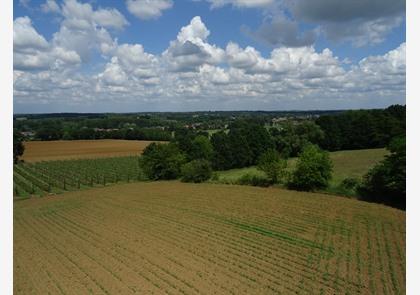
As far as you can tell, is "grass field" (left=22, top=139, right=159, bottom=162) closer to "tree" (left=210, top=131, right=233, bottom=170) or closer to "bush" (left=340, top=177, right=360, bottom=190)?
"tree" (left=210, top=131, right=233, bottom=170)

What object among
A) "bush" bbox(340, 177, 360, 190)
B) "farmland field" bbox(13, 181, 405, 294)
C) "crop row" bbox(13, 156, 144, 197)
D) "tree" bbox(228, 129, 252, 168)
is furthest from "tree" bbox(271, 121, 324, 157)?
"farmland field" bbox(13, 181, 405, 294)

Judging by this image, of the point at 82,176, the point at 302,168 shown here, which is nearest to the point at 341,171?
the point at 302,168

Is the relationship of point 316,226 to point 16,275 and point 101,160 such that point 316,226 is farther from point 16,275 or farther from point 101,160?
point 101,160

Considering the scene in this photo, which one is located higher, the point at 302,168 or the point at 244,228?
the point at 302,168

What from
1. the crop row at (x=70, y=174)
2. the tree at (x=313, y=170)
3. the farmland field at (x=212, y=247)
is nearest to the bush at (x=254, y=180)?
the tree at (x=313, y=170)

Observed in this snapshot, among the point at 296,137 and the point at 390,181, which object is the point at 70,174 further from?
the point at 390,181

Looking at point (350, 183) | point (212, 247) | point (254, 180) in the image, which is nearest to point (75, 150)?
point (254, 180)
